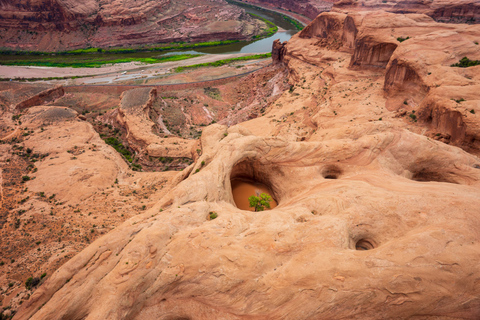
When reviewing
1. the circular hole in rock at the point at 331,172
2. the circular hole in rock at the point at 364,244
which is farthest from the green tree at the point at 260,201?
the circular hole in rock at the point at 364,244

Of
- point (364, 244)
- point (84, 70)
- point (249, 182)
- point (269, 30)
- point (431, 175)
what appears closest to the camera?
point (364, 244)

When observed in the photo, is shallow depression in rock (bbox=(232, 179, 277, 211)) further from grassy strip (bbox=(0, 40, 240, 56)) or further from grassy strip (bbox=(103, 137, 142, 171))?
grassy strip (bbox=(0, 40, 240, 56))

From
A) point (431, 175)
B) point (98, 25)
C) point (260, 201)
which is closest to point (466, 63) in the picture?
point (431, 175)

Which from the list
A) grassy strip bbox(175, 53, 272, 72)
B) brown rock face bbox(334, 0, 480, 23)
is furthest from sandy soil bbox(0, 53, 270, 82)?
brown rock face bbox(334, 0, 480, 23)

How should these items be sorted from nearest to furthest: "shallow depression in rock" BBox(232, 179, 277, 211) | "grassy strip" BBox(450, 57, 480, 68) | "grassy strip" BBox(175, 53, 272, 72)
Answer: "shallow depression in rock" BBox(232, 179, 277, 211) < "grassy strip" BBox(450, 57, 480, 68) < "grassy strip" BBox(175, 53, 272, 72)

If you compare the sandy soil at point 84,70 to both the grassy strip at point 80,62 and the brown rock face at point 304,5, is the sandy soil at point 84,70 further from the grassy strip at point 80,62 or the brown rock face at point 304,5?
the brown rock face at point 304,5

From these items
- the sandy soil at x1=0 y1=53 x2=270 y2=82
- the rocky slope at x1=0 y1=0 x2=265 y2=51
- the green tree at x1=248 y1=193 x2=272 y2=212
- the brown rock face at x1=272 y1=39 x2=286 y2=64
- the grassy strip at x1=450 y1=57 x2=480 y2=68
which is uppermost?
the rocky slope at x1=0 y1=0 x2=265 y2=51

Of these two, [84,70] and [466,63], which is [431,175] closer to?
[466,63]
